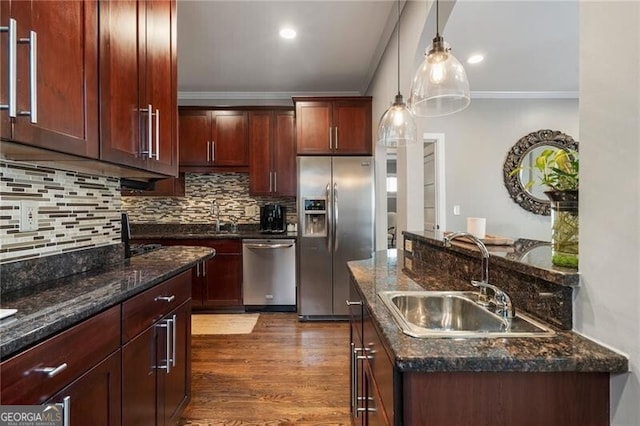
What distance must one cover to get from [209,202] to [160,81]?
9.34 ft

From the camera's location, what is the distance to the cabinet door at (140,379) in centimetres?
129

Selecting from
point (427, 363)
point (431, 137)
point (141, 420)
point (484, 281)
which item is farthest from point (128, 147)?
point (431, 137)

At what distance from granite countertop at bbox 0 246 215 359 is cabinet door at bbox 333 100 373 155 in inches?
98.0

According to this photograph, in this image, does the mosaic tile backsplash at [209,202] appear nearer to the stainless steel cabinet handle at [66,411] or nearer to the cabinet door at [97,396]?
the cabinet door at [97,396]

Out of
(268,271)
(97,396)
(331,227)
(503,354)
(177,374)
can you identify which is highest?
(331,227)

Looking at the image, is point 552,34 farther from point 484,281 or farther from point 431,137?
point 484,281

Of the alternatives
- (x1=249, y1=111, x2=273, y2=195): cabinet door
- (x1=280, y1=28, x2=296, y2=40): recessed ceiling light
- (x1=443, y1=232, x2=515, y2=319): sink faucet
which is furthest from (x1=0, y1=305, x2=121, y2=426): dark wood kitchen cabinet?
(x1=249, y1=111, x2=273, y2=195): cabinet door

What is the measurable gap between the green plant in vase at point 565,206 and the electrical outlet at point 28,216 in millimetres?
1840

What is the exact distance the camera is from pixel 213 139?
4215mm

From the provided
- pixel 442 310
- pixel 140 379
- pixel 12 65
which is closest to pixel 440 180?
pixel 442 310

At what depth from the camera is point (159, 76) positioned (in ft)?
5.87

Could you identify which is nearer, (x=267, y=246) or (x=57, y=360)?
(x=57, y=360)

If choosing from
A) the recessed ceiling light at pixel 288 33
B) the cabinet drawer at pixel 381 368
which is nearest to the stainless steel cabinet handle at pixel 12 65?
the cabinet drawer at pixel 381 368

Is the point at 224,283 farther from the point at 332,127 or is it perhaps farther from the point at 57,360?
the point at 57,360
